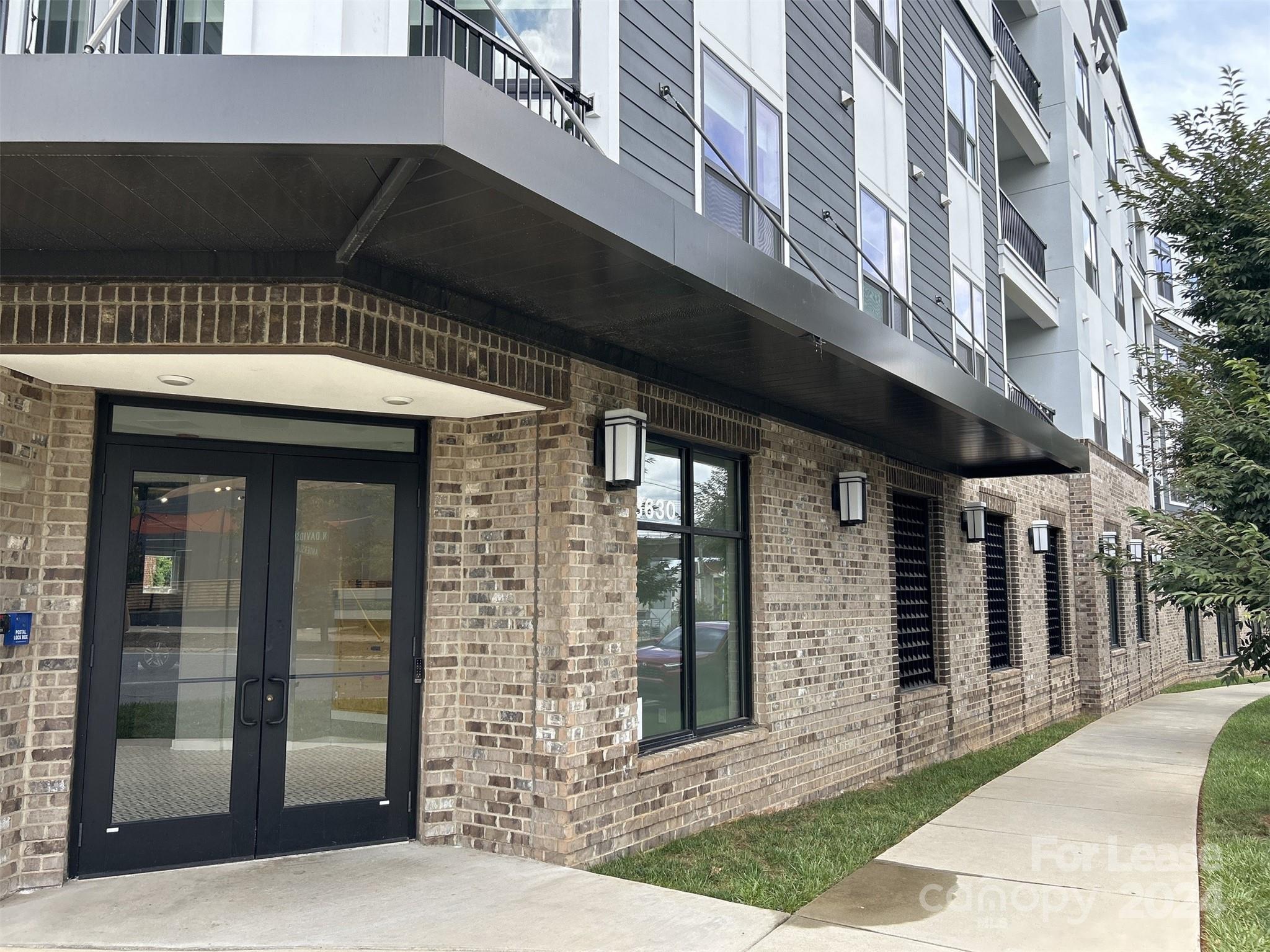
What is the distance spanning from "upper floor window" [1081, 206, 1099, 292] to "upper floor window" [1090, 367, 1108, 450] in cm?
182

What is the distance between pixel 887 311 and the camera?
10.6 meters

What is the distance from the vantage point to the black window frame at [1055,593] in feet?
51.4

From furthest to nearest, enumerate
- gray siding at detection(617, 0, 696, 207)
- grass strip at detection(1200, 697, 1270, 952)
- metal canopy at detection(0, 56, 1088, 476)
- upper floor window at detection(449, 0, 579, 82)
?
gray siding at detection(617, 0, 696, 207)
upper floor window at detection(449, 0, 579, 82)
grass strip at detection(1200, 697, 1270, 952)
metal canopy at detection(0, 56, 1088, 476)

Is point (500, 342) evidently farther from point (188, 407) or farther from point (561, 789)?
point (561, 789)

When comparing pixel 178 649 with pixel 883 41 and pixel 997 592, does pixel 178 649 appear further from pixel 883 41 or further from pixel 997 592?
pixel 997 592

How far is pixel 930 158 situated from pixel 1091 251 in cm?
921

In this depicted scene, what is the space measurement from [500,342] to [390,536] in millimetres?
1449

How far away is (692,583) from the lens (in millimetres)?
7180

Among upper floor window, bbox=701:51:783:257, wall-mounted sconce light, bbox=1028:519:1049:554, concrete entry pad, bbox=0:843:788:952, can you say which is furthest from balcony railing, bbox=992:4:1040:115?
concrete entry pad, bbox=0:843:788:952

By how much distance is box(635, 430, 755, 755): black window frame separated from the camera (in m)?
6.85

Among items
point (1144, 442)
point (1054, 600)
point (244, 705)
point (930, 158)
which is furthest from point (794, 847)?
point (1144, 442)

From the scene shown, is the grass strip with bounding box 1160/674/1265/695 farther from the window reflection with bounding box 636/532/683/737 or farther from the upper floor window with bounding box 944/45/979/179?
the window reflection with bounding box 636/532/683/737

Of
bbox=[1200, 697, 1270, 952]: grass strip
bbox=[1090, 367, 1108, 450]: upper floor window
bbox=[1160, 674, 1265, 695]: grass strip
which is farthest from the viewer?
bbox=[1160, 674, 1265, 695]: grass strip

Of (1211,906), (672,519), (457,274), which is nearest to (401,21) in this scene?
(457,274)
